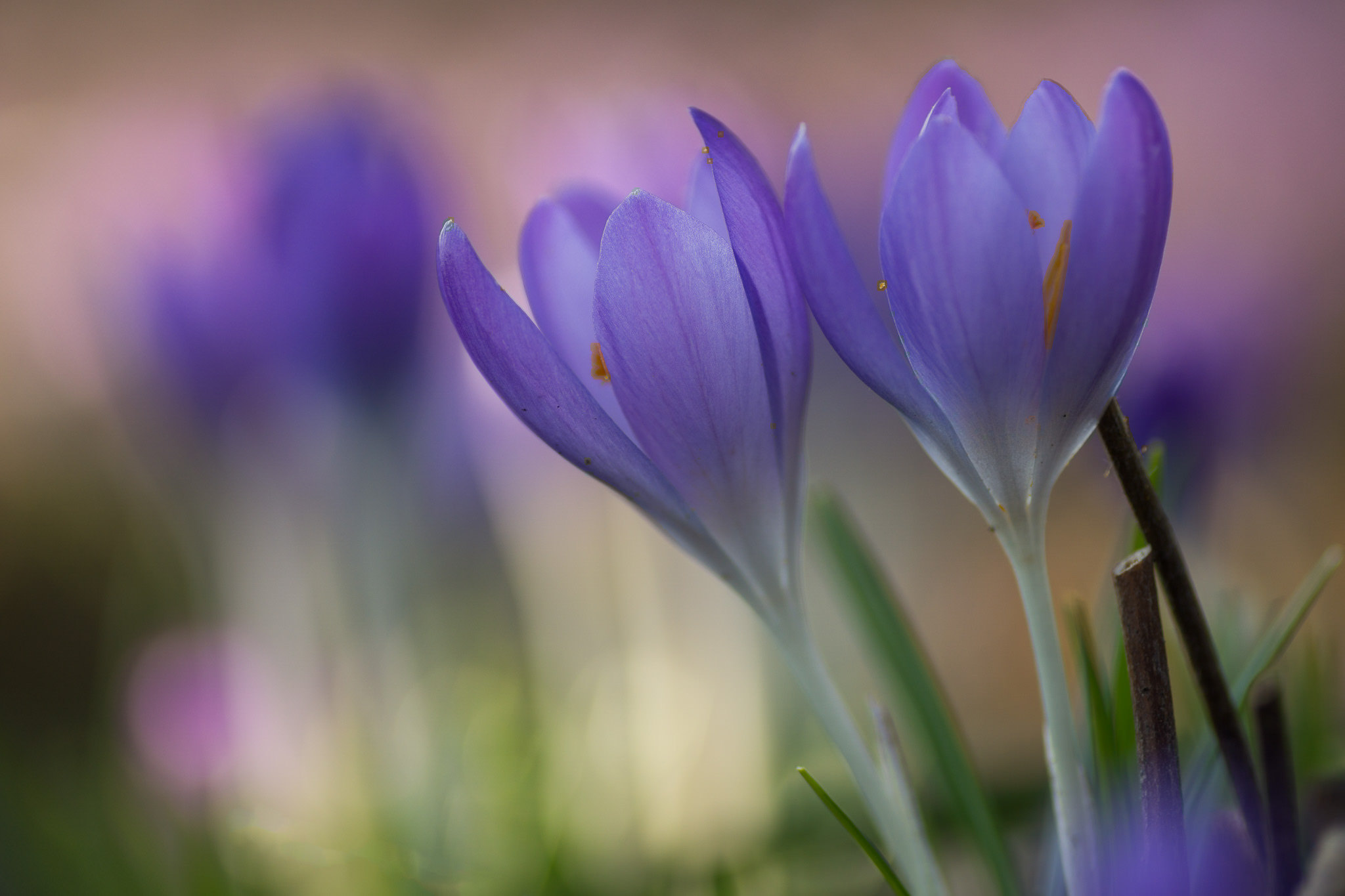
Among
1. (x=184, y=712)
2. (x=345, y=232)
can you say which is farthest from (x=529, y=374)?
(x=184, y=712)

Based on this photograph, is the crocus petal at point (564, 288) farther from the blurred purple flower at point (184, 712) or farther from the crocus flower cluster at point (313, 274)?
the blurred purple flower at point (184, 712)

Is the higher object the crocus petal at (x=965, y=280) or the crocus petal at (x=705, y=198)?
the crocus petal at (x=705, y=198)

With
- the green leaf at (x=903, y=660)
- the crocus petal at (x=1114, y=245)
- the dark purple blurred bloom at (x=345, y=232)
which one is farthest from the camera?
the dark purple blurred bloom at (x=345, y=232)

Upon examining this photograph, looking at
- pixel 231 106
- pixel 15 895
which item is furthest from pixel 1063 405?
pixel 231 106

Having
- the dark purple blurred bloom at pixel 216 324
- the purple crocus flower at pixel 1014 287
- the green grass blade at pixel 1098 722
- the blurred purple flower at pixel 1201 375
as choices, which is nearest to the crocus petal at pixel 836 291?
the purple crocus flower at pixel 1014 287

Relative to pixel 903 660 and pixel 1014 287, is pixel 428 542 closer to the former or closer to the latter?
pixel 903 660

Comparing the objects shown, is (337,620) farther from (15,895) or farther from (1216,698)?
(1216,698)
